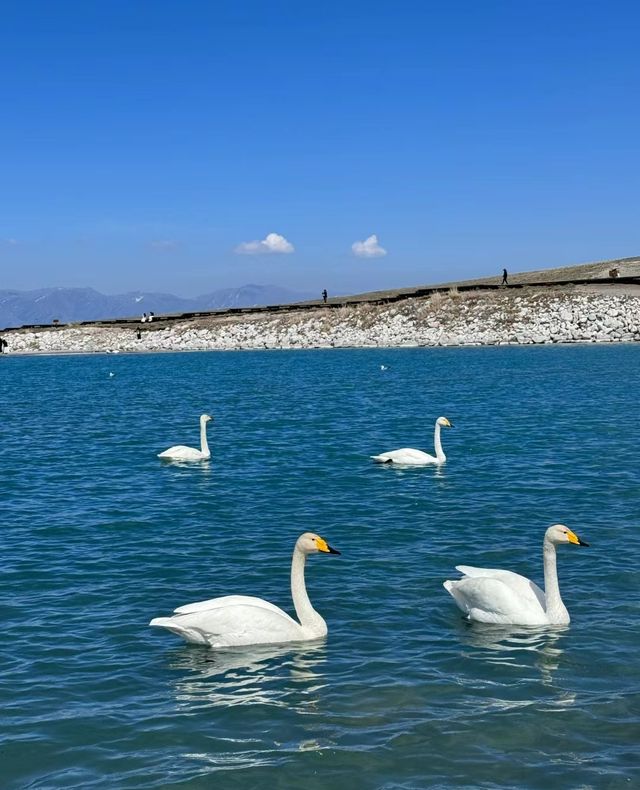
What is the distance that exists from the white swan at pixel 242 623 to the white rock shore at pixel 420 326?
80.3 meters

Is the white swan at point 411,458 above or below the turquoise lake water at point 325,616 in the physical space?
above

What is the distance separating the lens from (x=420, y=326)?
100375 mm

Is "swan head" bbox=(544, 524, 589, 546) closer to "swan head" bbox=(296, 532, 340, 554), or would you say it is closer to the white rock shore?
"swan head" bbox=(296, 532, 340, 554)

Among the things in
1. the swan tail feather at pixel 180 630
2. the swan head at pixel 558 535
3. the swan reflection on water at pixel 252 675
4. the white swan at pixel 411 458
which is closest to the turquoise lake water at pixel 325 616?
the swan reflection on water at pixel 252 675

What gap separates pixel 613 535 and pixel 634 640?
5080 mm

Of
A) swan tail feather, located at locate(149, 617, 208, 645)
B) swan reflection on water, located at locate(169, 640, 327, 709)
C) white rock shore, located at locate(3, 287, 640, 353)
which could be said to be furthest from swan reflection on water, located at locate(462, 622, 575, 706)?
white rock shore, located at locate(3, 287, 640, 353)

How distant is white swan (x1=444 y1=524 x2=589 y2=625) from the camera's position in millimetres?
11969

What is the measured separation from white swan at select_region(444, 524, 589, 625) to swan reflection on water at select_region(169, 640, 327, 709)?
6.79 feet

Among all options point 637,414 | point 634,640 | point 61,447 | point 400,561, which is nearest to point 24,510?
point 400,561

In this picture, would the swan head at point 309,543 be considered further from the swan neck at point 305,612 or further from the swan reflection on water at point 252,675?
the swan reflection on water at point 252,675

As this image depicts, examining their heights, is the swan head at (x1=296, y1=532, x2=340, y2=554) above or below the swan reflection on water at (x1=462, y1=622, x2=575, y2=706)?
above

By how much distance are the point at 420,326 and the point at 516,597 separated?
89166mm

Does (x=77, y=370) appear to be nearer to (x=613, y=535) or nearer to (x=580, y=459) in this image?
(x=580, y=459)

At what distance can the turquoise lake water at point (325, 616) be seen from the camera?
8648 millimetres
